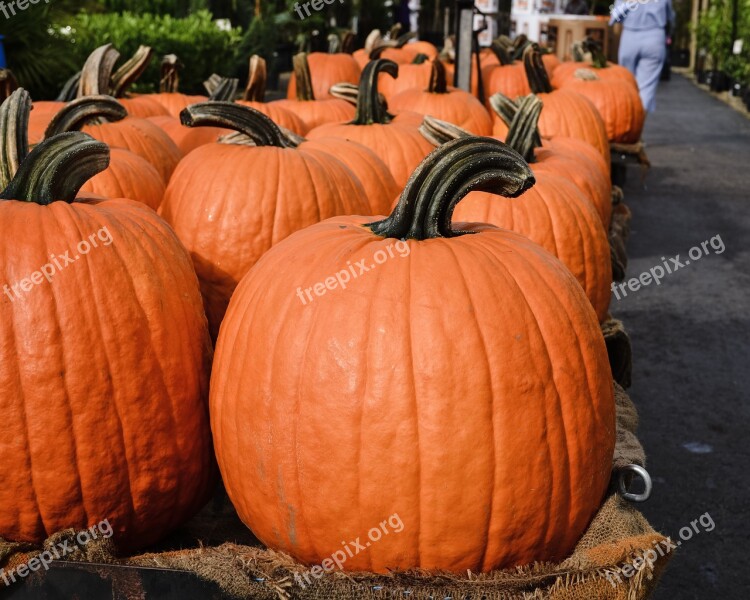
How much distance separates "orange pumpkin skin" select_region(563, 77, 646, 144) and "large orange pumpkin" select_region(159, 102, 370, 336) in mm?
4769

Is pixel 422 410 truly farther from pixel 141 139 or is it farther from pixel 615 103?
pixel 615 103

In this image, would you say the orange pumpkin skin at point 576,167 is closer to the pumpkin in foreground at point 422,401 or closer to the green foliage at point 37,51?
the pumpkin in foreground at point 422,401

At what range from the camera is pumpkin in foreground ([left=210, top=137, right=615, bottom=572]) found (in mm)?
1436

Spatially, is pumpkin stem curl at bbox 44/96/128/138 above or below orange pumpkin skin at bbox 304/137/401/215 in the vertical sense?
above

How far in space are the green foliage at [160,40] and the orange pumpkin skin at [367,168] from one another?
673cm

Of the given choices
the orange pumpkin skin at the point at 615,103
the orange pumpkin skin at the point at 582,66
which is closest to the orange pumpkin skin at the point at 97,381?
the orange pumpkin skin at the point at 615,103

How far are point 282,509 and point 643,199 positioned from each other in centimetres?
825

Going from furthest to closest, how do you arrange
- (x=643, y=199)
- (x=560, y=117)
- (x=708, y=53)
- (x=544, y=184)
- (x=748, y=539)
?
(x=708, y=53) < (x=643, y=199) < (x=560, y=117) < (x=748, y=539) < (x=544, y=184)

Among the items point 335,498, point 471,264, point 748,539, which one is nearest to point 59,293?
point 335,498

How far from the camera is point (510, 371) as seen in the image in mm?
1455

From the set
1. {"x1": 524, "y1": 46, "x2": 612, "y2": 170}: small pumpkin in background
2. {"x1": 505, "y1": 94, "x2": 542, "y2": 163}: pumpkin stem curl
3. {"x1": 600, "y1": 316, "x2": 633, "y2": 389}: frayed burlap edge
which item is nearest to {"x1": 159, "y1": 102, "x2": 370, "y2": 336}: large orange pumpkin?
{"x1": 505, "y1": 94, "x2": 542, "y2": 163}: pumpkin stem curl

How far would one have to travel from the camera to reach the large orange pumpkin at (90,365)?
4.87 feet

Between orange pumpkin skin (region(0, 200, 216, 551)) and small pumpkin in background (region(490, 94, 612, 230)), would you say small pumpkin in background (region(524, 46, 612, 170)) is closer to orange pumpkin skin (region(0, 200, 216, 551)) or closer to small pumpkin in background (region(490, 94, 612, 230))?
small pumpkin in background (region(490, 94, 612, 230))

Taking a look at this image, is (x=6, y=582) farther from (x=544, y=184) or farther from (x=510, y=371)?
(x=544, y=184)
